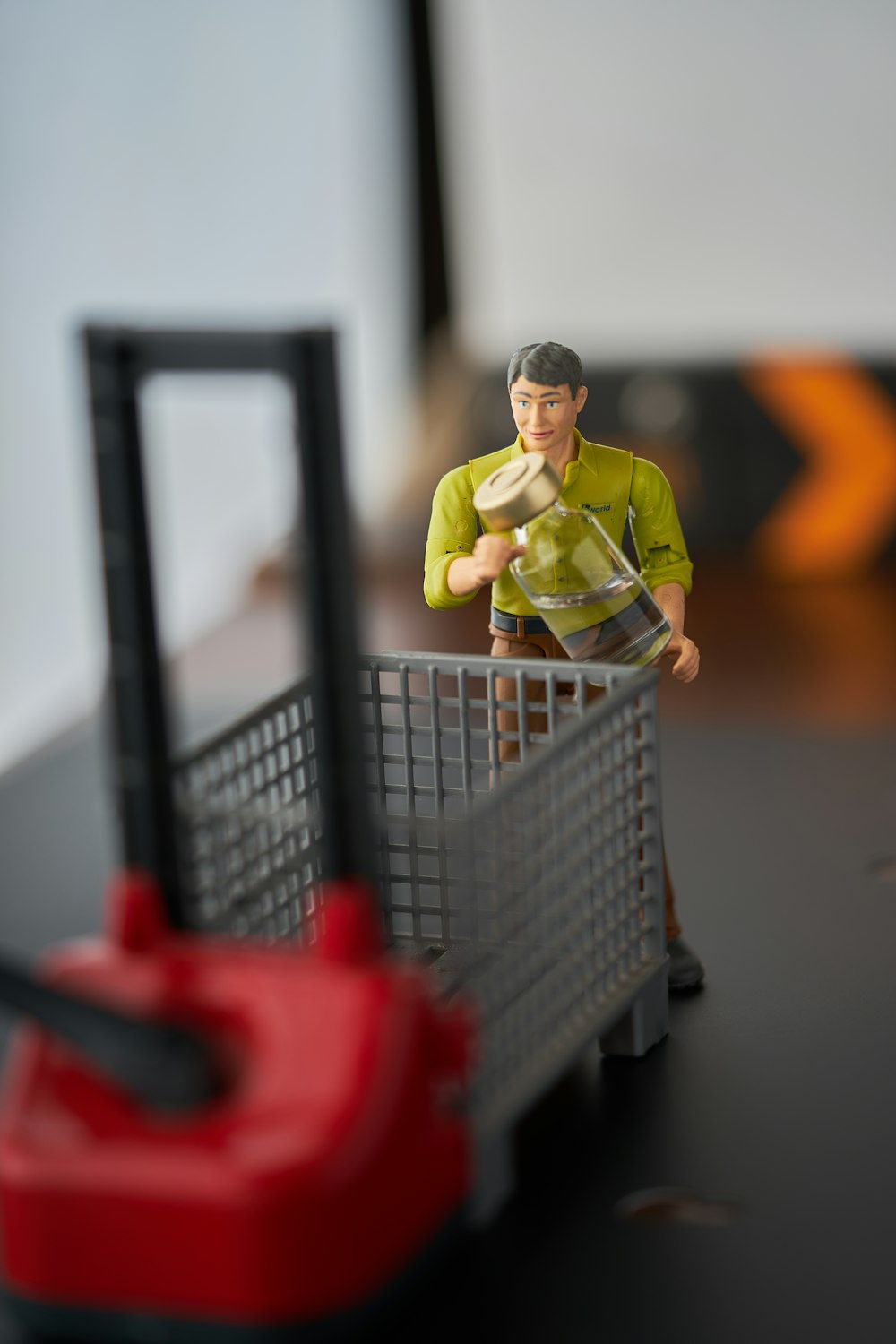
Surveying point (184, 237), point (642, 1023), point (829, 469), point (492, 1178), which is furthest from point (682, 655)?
point (184, 237)

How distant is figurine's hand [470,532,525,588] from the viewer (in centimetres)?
117

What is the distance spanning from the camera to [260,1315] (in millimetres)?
851

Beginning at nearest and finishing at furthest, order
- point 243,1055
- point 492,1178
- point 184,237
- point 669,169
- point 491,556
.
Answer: point 243,1055 < point 492,1178 < point 491,556 < point 184,237 < point 669,169

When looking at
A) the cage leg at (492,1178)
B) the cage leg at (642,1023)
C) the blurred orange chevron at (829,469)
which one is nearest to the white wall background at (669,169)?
the blurred orange chevron at (829,469)

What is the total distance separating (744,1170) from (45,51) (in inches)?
70.8

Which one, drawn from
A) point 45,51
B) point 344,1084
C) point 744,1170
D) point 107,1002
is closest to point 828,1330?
point 744,1170

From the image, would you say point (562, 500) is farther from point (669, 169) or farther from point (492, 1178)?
point (669, 169)

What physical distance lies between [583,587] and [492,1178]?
1.32 feet

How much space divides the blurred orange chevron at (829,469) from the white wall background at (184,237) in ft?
2.36

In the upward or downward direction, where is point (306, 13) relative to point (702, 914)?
upward

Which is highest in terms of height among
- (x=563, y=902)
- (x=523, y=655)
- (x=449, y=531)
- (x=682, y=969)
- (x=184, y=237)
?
(x=184, y=237)

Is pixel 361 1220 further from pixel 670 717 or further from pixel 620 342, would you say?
pixel 620 342

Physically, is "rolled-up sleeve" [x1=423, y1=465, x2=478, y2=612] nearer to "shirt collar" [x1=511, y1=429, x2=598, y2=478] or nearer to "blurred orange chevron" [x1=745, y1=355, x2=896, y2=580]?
"shirt collar" [x1=511, y1=429, x2=598, y2=478]

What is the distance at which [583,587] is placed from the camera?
4.01 ft
